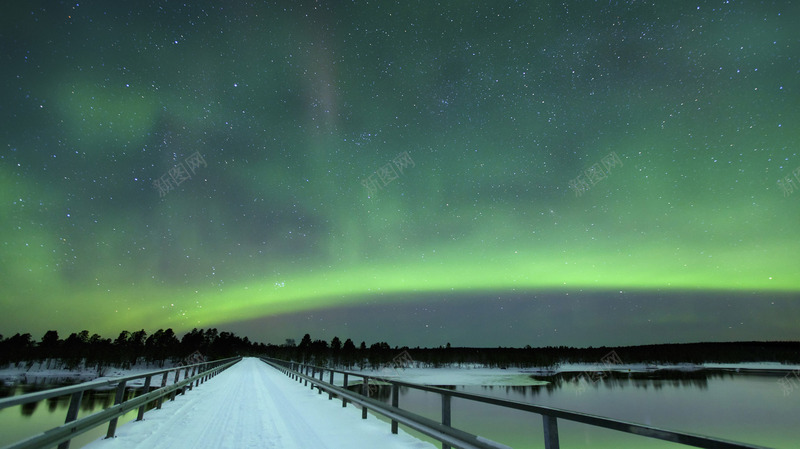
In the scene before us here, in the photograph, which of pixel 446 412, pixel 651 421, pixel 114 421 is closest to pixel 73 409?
pixel 114 421

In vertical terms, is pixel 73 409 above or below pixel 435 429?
above

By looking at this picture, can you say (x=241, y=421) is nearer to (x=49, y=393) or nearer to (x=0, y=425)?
(x=49, y=393)

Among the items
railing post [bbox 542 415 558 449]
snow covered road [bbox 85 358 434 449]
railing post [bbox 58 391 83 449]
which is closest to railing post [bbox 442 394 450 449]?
snow covered road [bbox 85 358 434 449]

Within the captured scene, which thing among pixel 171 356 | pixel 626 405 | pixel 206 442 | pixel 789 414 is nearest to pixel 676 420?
pixel 626 405

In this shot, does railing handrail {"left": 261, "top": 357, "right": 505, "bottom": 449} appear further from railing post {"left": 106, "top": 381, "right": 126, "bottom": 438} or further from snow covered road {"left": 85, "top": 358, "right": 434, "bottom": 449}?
railing post {"left": 106, "top": 381, "right": 126, "bottom": 438}

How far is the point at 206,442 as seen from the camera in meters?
7.20

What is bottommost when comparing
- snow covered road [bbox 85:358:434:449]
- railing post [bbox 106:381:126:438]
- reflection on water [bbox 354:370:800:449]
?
reflection on water [bbox 354:370:800:449]

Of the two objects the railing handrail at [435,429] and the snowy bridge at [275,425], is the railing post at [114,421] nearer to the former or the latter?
the snowy bridge at [275,425]

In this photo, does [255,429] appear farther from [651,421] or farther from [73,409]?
[651,421]

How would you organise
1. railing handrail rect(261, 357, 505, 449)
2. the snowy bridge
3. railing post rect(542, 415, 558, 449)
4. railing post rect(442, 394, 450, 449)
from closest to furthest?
railing post rect(542, 415, 558, 449) → the snowy bridge → railing handrail rect(261, 357, 505, 449) → railing post rect(442, 394, 450, 449)

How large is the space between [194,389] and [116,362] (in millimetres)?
164736

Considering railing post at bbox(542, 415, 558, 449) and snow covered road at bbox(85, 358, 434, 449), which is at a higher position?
railing post at bbox(542, 415, 558, 449)

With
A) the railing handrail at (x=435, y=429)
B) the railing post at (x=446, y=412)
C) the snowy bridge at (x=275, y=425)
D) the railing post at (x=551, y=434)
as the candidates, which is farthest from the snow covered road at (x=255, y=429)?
the railing post at (x=551, y=434)

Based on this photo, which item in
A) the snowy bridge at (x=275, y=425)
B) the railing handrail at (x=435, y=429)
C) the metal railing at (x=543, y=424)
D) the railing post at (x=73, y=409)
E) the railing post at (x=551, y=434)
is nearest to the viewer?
the metal railing at (x=543, y=424)
